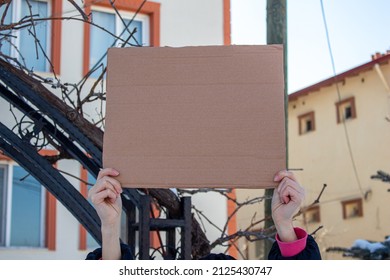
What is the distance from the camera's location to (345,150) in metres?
11.7

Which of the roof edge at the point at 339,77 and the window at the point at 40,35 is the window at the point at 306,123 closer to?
the roof edge at the point at 339,77

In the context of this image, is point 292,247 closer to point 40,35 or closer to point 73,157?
point 73,157

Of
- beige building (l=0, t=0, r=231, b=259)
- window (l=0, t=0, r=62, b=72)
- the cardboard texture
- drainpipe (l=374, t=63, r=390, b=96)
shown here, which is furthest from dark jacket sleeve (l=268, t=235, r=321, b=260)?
drainpipe (l=374, t=63, r=390, b=96)

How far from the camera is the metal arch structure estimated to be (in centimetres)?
242

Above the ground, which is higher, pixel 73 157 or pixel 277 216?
pixel 73 157

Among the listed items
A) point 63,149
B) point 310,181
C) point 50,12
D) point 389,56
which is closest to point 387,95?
point 389,56

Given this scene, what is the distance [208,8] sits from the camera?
7.09 m

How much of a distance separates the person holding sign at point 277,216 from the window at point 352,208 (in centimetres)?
977

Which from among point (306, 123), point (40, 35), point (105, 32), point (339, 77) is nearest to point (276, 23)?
point (105, 32)

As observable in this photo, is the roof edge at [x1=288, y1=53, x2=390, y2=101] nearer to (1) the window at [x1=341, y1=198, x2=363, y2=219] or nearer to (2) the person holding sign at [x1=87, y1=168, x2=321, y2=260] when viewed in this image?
(1) the window at [x1=341, y1=198, x2=363, y2=219]

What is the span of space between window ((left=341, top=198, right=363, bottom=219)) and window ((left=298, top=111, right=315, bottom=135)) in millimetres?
1392

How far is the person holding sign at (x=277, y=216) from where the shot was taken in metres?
1.75

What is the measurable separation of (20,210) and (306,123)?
6841 millimetres

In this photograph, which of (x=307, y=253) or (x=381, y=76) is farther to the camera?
(x=381, y=76)
